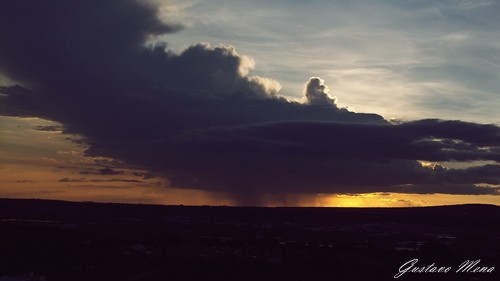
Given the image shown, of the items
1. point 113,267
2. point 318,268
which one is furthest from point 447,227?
point 113,267

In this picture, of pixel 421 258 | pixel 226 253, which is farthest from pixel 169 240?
pixel 421 258

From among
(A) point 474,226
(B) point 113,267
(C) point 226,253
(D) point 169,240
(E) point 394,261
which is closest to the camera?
(B) point 113,267

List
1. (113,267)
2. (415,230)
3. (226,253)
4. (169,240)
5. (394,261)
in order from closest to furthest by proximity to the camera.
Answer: (113,267) < (394,261) < (226,253) < (169,240) < (415,230)

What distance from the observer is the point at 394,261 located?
270 feet

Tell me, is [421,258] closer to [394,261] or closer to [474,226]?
[394,261]

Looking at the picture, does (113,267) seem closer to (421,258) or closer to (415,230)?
(421,258)

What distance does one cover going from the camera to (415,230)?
178750 mm

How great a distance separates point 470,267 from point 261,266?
25.5 m

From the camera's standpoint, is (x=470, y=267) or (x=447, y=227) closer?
(x=470, y=267)

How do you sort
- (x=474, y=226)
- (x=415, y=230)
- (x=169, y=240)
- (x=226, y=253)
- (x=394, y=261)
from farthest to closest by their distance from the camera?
(x=474, y=226) → (x=415, y=230) → (x=169, y=240) → (x=226, y=253) → (x=394, y=261)

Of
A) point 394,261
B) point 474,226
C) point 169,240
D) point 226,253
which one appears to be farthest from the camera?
point 474,226

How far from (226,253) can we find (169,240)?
21.8m

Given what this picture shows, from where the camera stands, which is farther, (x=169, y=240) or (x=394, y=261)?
(x=169, y=240)

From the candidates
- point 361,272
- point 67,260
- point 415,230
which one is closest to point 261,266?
point 361,272
